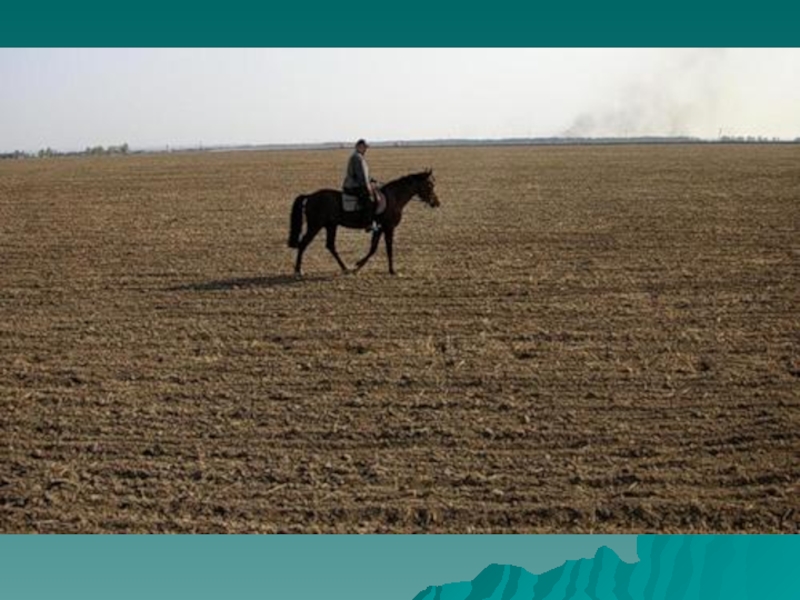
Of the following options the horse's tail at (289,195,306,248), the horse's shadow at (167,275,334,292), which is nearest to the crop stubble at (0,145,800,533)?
the horse's shadow at (167,275,334,292)

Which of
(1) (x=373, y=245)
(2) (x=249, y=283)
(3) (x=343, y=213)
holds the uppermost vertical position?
(3) (x=343, y=213)

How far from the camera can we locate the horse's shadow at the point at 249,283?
12320 millimetres

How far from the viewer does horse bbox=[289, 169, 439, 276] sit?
12.7m

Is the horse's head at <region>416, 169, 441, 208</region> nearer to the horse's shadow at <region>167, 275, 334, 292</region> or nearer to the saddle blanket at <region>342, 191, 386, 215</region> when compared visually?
the saddle blanket at <region>342, 191, 386, 215</region>

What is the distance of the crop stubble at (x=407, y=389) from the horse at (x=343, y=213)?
594mm

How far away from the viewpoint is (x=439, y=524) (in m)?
5.30

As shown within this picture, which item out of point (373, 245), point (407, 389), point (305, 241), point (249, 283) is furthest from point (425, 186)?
point (407, 389)

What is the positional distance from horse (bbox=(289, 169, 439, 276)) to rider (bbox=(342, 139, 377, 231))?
16 cm

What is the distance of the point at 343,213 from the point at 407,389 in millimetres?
5419

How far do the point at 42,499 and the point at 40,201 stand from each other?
27.4 metres

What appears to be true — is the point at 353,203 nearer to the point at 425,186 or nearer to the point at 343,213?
the point at 343,213

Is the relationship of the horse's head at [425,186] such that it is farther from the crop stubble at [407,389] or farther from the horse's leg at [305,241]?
the horse's leg at [305,241]

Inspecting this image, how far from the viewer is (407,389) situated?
774cm

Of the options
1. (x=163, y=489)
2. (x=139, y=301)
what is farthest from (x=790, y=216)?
(x=163, y=489)
